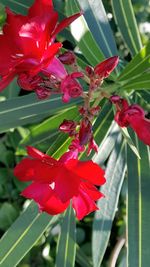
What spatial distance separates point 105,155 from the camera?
5.21ft

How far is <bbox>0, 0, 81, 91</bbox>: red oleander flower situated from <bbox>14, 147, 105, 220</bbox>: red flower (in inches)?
5.7

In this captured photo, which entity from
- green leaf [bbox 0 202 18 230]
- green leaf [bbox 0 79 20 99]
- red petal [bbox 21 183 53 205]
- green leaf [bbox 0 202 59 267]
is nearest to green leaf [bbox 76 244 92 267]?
green leaf [bbox 0 202 18 230]

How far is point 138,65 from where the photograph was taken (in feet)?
4.01

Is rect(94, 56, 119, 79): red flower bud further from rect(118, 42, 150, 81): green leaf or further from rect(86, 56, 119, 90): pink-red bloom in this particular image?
rect(118, 42, 150, 81): green leaf

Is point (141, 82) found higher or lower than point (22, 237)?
higher


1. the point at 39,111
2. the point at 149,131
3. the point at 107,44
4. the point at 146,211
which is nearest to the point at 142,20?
the point at 107,44

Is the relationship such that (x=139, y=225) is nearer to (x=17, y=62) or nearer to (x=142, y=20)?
(x=17, y=62)

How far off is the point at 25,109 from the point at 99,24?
0.31m

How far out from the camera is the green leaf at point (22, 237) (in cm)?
149

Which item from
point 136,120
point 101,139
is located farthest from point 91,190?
point 101,139

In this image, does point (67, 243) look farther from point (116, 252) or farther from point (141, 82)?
point (141, 82)

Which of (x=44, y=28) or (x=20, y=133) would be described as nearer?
(x=44, y=28)

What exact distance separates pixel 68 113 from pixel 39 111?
0.27 feet

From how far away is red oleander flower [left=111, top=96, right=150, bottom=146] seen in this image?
39.8 inches
